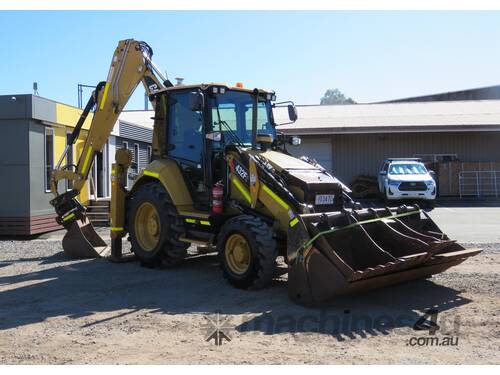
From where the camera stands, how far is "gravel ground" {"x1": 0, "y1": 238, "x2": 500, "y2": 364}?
4875mm

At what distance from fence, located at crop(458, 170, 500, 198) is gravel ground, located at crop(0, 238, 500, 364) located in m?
17.0

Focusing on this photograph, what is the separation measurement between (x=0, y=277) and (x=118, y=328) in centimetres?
369

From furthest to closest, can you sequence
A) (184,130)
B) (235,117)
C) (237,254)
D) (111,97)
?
(111,97) < (184,130) < (235,117) < (237,254)

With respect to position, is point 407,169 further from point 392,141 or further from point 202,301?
point 202,301

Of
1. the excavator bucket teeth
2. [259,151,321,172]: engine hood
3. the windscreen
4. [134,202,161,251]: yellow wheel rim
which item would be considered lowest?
the excavator bucket teeth

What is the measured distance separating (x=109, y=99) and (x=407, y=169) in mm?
13840

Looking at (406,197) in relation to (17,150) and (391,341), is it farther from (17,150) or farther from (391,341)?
(391,341)

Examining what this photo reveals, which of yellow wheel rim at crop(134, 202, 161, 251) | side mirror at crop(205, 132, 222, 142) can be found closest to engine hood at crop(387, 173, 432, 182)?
yellow wheel rim at crop(134, 202, 161, 251)

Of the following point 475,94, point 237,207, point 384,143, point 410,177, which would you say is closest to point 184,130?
point 237,207

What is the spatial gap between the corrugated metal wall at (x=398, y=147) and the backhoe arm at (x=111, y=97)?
17.7 metres

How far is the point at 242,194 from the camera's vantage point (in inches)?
302

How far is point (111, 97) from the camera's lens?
32.2ft

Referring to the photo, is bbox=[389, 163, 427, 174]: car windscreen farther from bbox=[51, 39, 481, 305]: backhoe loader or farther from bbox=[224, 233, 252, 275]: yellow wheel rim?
bbox=[224, 233, 252, 275]: yellow wheel rim

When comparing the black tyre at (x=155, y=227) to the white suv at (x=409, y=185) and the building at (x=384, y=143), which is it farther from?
the building at (x=384, y=143)
